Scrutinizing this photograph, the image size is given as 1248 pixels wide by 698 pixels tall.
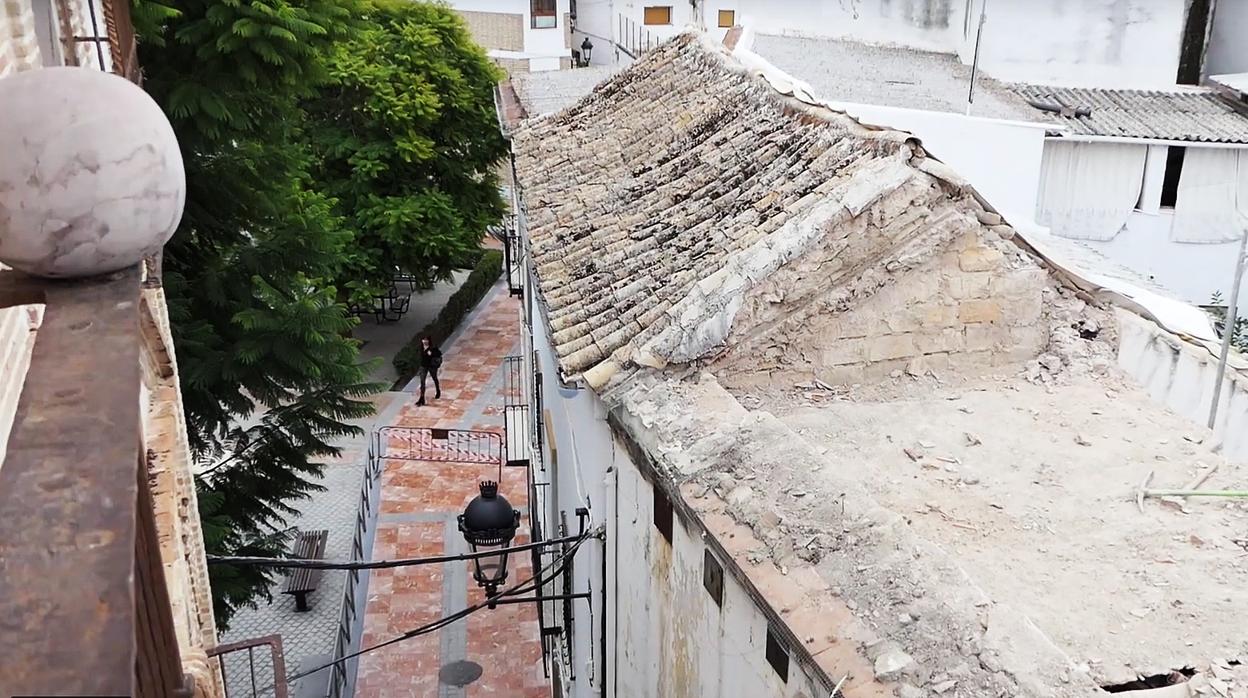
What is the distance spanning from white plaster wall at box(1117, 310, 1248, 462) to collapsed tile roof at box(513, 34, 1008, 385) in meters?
1.34

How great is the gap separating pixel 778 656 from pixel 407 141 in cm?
1771

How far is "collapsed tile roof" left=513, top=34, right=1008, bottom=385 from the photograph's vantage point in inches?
220

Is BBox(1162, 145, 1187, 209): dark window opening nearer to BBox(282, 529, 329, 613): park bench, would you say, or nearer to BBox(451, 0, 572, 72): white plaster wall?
BBox(282, 529, 329, 613): park bench

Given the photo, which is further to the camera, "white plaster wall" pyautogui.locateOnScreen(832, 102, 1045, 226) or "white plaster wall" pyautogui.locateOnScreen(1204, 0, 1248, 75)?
"white plaster wall" pyautogui.locateOnScreen(1204, 0, 1248, 75)

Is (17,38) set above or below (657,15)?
above

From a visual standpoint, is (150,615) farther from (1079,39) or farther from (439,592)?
(1079,39)

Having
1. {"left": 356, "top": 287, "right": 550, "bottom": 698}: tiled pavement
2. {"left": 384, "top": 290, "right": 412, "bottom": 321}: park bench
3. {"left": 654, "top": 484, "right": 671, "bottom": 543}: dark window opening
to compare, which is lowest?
{"left": 356, "top": 287, "right": 550, "bottom": 698}: tiled pavement

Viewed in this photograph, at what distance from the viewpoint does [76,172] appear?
6.76ft

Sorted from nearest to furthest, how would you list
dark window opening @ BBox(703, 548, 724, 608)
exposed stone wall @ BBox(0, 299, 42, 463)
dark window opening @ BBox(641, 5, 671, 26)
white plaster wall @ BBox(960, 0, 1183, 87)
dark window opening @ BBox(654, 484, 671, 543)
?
exposed stone wall @ BBox(0, 299, 42, 463)
dark window opening @ BBox(703, 548, 724, 608)
dark window opening @ BBox(654, 484, 671, 543)
white plaster wall @ BBox(960, 0, 1183, 87)
dark window opening @ BBox(641, 5, 671, 26)

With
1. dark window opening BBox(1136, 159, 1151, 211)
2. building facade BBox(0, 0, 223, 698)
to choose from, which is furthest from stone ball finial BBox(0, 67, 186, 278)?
dark window opening BBox(1136, 159, 1151, 211)

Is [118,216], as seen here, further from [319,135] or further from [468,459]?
[319,135]

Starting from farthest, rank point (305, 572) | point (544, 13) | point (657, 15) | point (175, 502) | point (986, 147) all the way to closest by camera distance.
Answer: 1. point (544, 13)
2. point (657, 15)
3. point (305, 572)
4. point (986, 147)
5. point (175, 502)

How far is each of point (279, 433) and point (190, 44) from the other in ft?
11.1

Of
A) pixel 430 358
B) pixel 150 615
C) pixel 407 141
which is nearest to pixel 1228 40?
pixel 407 141
